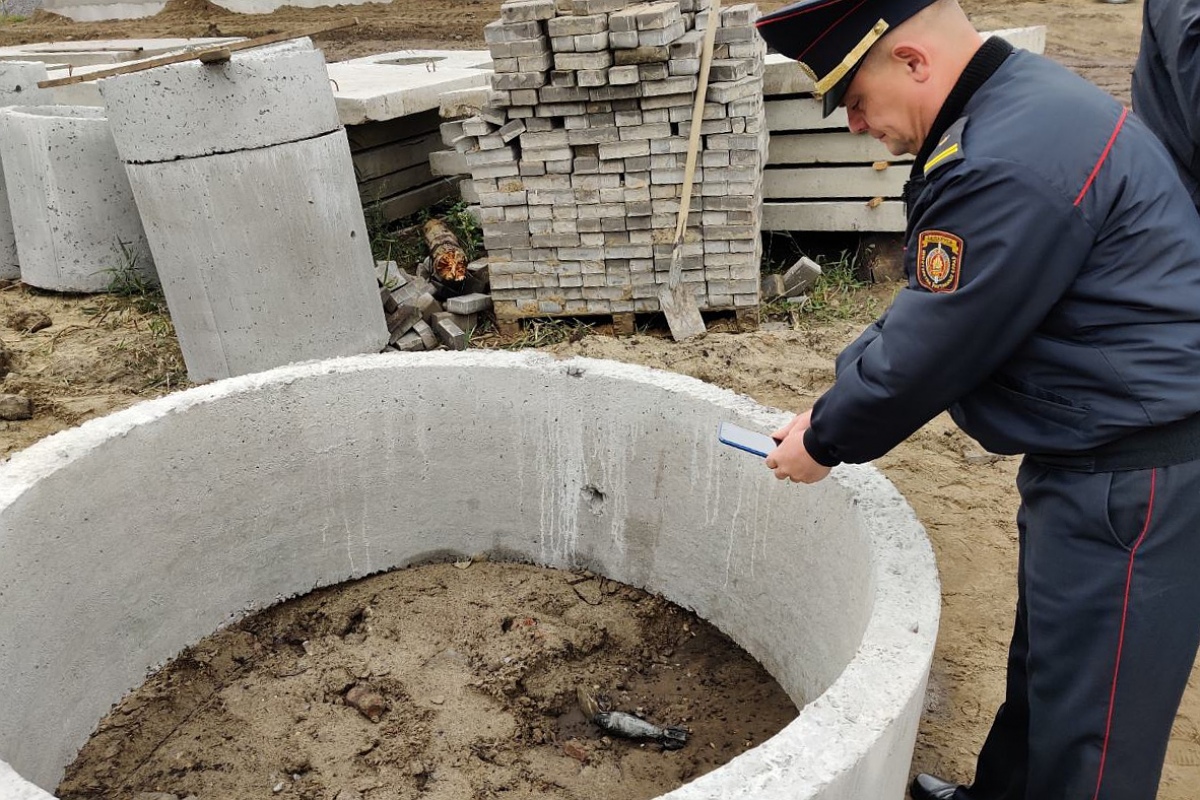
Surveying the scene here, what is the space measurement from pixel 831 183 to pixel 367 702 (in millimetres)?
3790

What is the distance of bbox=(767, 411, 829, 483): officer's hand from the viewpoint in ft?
6.48

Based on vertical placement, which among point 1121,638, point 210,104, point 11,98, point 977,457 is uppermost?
point 210,104

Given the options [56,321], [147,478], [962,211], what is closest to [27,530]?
[147,478]

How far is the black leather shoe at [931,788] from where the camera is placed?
2.42 meters

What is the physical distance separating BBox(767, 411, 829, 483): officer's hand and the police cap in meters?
0.62

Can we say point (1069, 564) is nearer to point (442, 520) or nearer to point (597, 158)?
point (442, 520)

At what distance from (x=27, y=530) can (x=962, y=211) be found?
234 centimetres

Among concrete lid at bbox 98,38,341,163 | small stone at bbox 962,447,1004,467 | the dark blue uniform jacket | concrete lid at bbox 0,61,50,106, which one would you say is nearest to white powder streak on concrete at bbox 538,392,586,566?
the dark blue uniform jacket

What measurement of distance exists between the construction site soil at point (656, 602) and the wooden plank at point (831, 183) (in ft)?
1.75

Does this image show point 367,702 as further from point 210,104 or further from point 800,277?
point 800,277

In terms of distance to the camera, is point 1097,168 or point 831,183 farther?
point 831,183

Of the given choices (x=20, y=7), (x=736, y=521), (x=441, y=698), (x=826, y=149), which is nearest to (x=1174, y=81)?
(x=736, y=521)

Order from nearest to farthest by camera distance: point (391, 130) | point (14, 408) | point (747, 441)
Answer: point (747, 441) < point (14, 408) < point (391, 130)

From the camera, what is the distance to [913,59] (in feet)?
5.69
